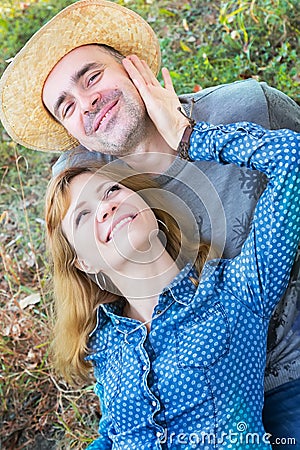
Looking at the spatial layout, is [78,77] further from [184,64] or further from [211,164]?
[184,64]

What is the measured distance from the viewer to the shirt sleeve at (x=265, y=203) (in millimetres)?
1881

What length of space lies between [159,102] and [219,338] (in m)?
0.88

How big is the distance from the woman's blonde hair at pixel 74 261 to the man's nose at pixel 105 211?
0.59 feet

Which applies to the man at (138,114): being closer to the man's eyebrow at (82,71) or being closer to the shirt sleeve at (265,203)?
the man's eyebrow at (82,71)

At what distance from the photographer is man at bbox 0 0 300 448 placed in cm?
234

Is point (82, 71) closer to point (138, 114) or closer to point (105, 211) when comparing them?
point (138, 114)

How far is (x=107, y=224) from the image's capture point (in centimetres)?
207

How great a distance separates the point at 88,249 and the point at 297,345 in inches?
34.3

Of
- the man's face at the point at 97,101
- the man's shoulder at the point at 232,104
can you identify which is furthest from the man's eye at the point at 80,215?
the man's shoulder at the point at 232,104

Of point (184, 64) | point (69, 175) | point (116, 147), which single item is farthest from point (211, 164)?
point (184, 64)

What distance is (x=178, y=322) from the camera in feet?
6.88

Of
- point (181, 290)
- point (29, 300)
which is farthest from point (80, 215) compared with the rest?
point (29, 300)

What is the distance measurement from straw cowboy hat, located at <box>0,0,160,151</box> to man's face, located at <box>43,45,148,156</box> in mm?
56

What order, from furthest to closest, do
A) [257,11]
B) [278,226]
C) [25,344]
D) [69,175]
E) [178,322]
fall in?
[257,11] < [25,344] < [69,175] < [178,322] < [278,226]
